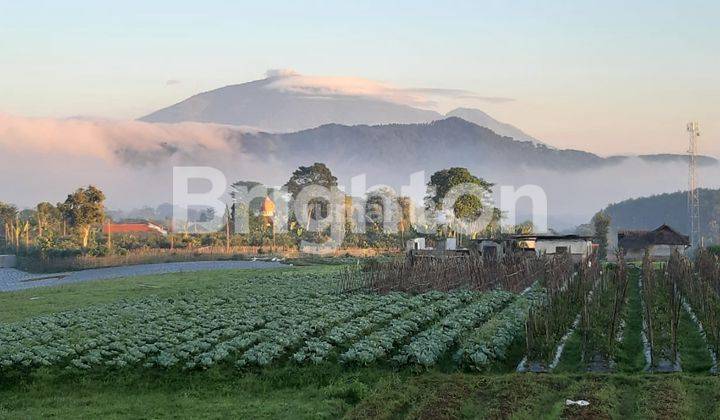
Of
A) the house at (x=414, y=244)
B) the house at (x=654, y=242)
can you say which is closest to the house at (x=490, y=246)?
the house at (x=414, y=244)

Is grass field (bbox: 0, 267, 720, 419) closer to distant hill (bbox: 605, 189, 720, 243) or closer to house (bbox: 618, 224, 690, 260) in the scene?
house (bbox: 618, 224, 690, 260)

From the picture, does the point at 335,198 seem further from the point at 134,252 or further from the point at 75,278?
the point at 75,278

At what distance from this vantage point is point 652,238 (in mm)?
66125

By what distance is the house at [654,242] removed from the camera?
65.1 m

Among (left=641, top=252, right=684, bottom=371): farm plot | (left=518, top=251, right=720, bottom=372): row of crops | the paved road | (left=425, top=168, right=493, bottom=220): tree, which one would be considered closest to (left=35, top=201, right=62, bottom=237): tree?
the paved road

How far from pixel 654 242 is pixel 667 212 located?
116 m

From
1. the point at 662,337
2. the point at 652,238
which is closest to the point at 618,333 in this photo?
the point at 662,337

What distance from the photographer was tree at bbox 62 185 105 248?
245 ft

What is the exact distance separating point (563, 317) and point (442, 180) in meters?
72.7

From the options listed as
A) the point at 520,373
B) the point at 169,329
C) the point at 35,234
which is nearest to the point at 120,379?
the point at 169,329

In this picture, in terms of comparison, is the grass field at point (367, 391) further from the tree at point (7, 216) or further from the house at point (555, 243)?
the tree at point (7, 216)

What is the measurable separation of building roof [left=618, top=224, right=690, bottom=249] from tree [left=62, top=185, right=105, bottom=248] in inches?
1702

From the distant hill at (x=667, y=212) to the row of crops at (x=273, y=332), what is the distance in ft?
424

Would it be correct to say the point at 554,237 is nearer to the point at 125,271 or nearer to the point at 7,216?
the point at 125,271
